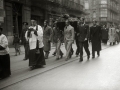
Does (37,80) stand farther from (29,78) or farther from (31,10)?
(31,10)

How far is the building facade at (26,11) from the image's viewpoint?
17.3 metres

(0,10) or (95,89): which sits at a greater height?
(0,10)

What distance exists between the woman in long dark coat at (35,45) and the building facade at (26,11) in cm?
466

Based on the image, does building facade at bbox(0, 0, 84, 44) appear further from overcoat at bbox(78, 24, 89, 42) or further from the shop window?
the shop window

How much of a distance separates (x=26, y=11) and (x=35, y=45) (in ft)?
42.0

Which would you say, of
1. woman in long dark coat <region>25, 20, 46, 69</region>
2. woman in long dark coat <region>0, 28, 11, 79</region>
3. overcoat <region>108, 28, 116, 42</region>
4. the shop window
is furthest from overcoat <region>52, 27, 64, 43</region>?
the shop window

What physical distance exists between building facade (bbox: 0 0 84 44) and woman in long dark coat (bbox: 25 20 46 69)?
4658mm

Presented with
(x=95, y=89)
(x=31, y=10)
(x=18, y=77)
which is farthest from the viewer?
(x=31, y=10)

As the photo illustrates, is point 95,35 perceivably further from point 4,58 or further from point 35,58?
point 4,58

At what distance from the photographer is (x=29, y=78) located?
624 cm

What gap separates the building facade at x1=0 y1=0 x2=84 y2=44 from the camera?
682 inches

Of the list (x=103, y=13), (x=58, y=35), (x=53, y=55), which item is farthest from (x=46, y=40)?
(x=103, y=13)

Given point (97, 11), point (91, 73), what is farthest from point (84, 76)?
point (97, 11)

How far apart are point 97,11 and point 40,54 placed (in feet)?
155
